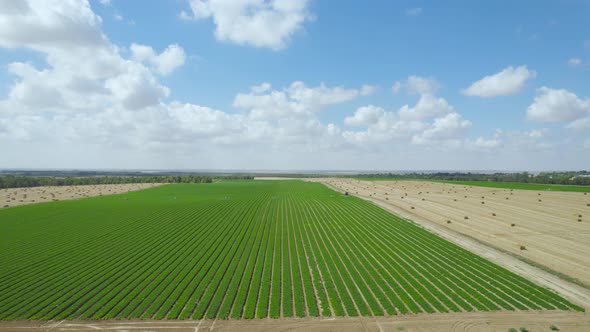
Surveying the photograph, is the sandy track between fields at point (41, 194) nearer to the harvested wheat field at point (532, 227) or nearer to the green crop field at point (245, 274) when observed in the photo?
the green crop field at point (245, 274)

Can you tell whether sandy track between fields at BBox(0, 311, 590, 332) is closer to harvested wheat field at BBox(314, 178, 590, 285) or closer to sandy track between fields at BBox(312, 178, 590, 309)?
sandy track between fields at BBox(312, 178, 590, 309)

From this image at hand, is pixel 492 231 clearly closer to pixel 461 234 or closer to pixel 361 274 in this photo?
pixel 461 234

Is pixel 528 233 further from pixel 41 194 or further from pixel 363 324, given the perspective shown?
pixel 41 194

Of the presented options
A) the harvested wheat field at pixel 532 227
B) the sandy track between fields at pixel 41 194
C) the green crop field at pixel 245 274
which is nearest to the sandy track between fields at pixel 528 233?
the harvested wheat field at pixel 532 227

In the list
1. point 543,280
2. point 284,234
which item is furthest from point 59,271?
point 543,280

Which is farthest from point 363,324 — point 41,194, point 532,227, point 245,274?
point 41,194

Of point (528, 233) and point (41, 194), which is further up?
point (528, 233)

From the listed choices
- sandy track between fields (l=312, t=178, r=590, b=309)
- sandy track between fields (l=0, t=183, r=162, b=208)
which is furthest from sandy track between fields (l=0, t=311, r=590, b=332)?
sandy track between fields (l=0, t=183, r=162, b=208)
